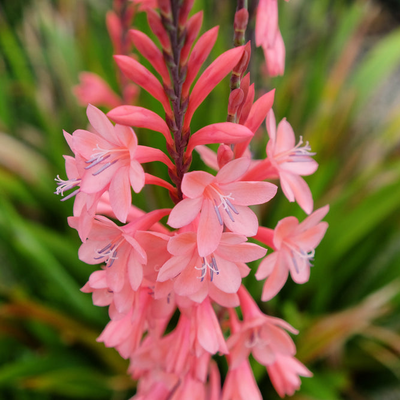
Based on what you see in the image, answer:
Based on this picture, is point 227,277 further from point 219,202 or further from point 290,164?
point 290,164

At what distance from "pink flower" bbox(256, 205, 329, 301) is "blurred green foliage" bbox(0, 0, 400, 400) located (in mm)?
313

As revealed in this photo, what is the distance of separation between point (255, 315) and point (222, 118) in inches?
32.2

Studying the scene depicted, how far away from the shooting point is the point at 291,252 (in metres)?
0.54

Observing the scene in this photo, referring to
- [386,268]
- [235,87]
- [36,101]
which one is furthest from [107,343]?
[36,101]

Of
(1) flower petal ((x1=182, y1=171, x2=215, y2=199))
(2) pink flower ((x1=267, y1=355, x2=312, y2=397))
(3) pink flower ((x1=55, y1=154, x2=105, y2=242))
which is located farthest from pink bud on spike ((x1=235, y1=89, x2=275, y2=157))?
(2) pink flower ((x1=267, y1=355, x2=312, y2=397))

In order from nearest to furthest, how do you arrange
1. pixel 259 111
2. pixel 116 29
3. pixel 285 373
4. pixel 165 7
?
pixel 165 7 → pixel 259 111 → pixel 285 373 → pixel 116 29

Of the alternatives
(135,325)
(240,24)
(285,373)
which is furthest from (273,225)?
(240,24)

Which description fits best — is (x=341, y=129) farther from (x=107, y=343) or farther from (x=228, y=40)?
(x=107, y=343)

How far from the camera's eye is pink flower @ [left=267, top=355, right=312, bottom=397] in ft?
2.07

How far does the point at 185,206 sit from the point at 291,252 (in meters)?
0.21

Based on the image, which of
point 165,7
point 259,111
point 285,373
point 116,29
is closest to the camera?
point 165,7

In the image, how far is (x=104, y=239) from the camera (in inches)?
19.1

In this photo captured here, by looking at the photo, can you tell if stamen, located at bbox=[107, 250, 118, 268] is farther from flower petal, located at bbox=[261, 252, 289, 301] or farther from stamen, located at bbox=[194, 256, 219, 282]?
flower petal, located at bbox=[261, 252, 289, 301]

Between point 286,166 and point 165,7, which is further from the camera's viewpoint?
point 286,166
